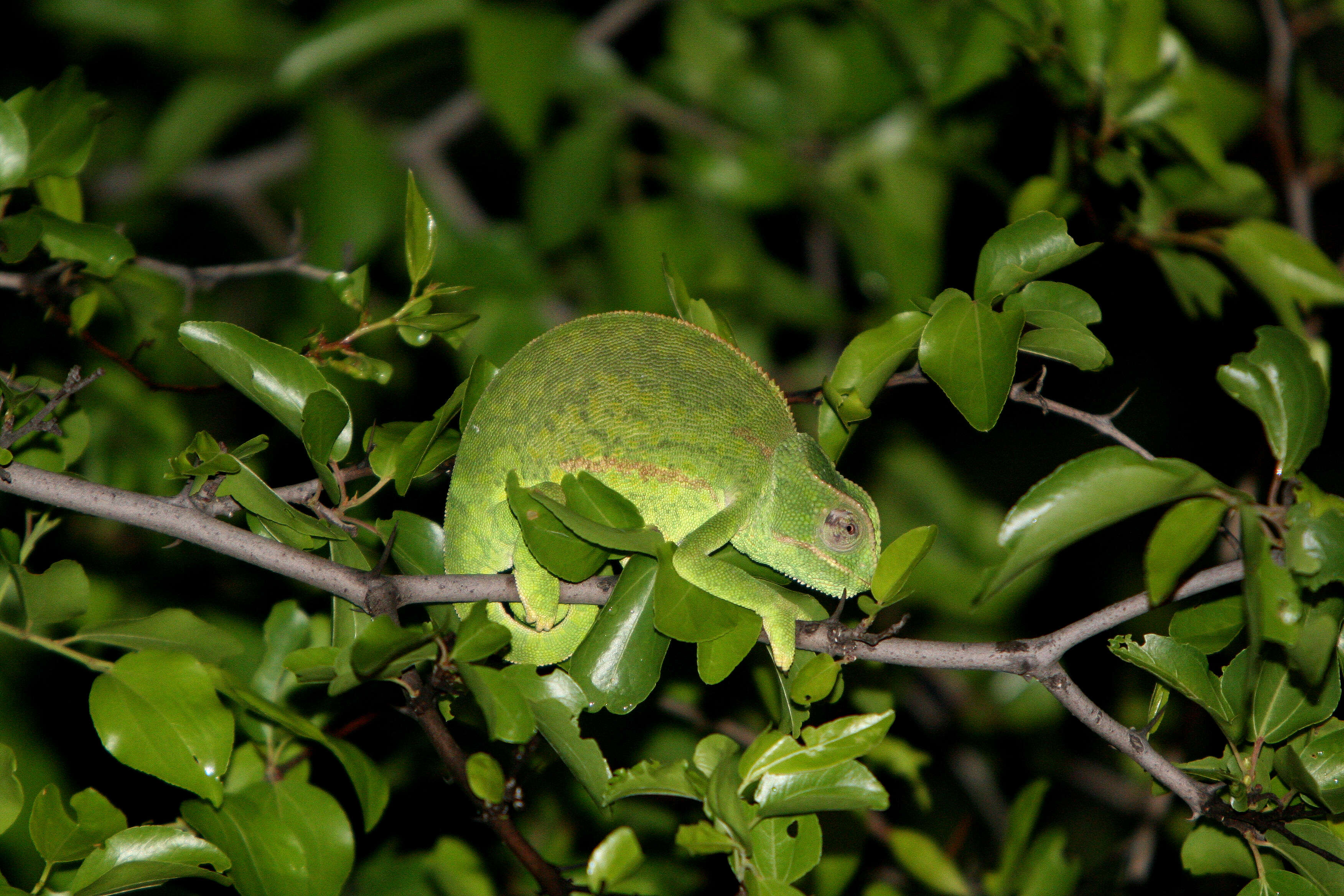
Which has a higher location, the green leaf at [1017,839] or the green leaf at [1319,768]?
the green leaf at [1319,768]

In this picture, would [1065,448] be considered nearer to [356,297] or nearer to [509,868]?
[509,868]

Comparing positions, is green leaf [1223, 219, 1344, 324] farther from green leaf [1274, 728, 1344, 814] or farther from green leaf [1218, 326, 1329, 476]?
green leaf [1274, 728, 1344, 814]

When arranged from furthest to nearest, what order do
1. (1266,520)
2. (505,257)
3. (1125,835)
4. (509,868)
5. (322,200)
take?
1. (1125,835)
2. (505,257)
3. (322,200)
4. (509,868)
5. (1266,520)

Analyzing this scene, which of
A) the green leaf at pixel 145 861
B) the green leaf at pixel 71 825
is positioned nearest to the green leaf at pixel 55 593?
the green leaf at pixel 71 825

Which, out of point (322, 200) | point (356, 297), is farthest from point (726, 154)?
point (356, 297)

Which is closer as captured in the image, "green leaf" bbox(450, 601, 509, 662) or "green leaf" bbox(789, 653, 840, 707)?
"green leaf" bbox(450, 601, 509, 662)

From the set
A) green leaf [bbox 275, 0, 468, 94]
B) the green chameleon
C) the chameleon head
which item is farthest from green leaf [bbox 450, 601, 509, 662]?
green leaf [bbox 275, 0, 468, 94]

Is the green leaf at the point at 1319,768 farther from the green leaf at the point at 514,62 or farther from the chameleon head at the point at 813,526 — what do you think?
the green leaf at the point at 514,62
